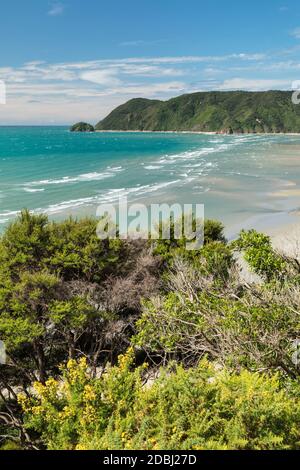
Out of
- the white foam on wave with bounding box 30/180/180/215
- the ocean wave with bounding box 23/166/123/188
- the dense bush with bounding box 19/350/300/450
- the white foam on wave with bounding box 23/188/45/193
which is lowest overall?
the dense bush with bounding box 19/350/300/450

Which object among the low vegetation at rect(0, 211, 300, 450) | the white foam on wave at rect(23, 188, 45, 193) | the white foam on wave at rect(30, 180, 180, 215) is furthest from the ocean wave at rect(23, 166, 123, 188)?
the low vegetation at rect(0, 211, 300, 450)

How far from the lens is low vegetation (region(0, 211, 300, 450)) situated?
380 inches

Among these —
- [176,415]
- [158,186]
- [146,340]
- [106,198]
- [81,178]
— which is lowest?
[146,340]

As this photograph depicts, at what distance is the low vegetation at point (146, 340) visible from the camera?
9648 millimetres

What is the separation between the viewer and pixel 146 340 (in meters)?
16.4

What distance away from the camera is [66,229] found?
862 inches

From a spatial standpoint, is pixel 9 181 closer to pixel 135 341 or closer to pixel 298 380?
pixel 135 341

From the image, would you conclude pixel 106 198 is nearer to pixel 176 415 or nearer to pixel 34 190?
pixel 34 190

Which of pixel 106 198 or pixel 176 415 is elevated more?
pixel 106 198

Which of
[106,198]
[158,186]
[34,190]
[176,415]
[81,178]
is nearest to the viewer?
[176,415]

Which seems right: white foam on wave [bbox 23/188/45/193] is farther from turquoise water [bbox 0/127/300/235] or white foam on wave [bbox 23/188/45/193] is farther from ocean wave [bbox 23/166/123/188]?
ocean wave [bbox 23/166/123/188]

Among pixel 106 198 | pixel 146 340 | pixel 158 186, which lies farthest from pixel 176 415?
pixel 158 186

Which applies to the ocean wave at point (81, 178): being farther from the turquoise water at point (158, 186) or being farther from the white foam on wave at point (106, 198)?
the white foam on wave at point (106, 198)
